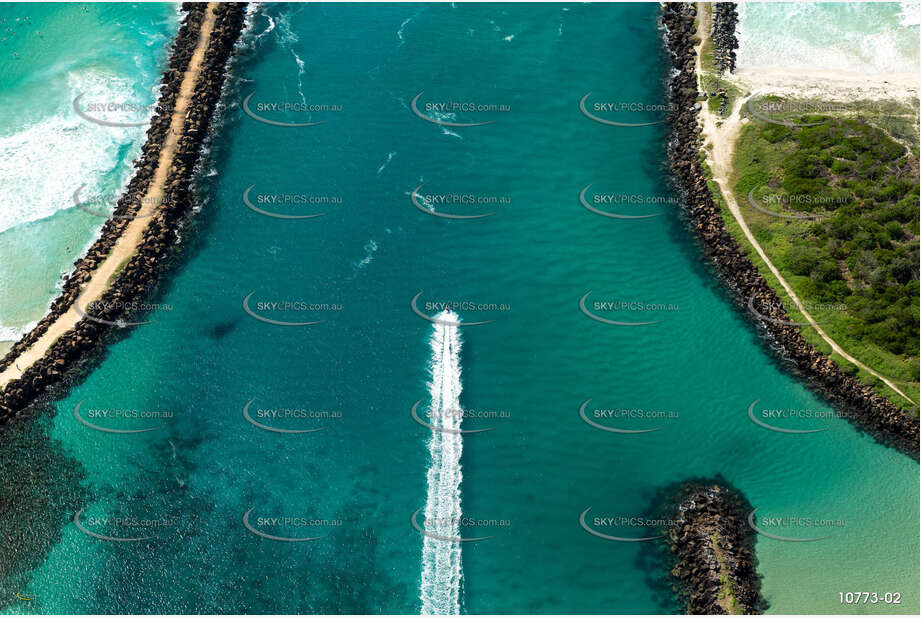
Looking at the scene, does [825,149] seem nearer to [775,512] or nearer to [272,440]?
[775,512]

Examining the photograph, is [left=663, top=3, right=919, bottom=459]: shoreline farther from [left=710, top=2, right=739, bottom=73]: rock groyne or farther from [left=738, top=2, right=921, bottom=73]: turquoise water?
[left=738, top=2, right=921, bottom=73]: turquoise water

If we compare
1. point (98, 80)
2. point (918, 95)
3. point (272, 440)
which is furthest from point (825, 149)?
point (98, 80)

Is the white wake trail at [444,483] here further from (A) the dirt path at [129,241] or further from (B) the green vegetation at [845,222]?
(A) the dirt path at [129,241]

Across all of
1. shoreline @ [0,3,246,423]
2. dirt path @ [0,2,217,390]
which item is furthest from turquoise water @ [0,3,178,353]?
dirt path @ [0,2,217,390]

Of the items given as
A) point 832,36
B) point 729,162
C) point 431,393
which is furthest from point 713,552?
point 832,36

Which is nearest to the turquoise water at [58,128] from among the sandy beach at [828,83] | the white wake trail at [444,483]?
the white wake trail at [444,483]

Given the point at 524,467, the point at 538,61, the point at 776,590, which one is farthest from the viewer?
the point at 538,61

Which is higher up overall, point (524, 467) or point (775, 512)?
point (524, 467)
